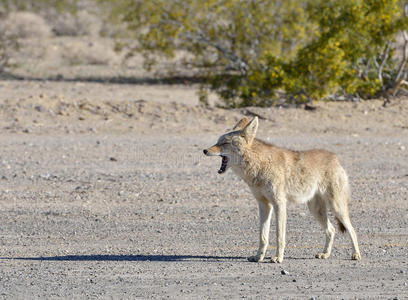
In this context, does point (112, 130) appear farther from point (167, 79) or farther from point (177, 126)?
point (167, 79)

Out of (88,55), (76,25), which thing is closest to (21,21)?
(76,25)

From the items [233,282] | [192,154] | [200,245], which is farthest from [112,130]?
[233,282]

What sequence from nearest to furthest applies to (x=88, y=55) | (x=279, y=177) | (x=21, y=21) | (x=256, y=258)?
(x=279, y=177) < (x=256, y=258) < (x=88, y=55) < (x=21, y=21)

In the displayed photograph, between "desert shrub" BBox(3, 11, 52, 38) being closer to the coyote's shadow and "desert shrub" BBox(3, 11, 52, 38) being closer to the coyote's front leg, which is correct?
the coyote's shadow

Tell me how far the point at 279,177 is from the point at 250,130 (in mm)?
544

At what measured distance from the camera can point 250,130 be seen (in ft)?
25.0

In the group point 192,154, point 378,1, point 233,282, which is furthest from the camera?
point 378,1

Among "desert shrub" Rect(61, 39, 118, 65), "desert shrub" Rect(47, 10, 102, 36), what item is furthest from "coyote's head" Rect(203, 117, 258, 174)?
"desert shrub" Rect(47, 10, 102, 36)

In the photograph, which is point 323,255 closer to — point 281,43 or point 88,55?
point 281,43

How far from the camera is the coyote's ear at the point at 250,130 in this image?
758cm

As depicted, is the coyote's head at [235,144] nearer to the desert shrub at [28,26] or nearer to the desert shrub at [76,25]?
the desert shrub at [28,26]

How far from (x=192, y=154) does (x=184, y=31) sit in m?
9.04

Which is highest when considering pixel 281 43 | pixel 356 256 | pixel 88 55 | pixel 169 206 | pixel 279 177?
pixel 281 43

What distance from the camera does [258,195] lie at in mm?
7695
